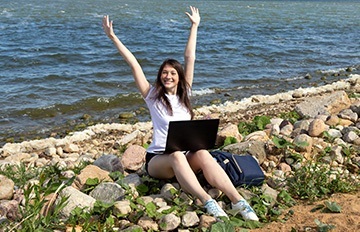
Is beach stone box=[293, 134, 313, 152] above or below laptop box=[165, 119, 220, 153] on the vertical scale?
below

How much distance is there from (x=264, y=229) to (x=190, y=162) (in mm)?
1087

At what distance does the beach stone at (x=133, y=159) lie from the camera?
550 centimetres

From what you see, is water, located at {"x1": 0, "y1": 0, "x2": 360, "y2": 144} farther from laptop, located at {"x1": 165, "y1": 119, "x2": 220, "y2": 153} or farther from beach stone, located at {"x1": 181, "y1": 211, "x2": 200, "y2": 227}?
beach stone, located at {"x1": 181, "y1": 211, "x2": 200, "y2": 227}

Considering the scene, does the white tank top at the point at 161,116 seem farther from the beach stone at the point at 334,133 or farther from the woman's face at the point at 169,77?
the beach stone at the point at 334,133

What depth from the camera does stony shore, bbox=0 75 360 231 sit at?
419 cm

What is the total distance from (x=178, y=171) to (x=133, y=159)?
1177mm

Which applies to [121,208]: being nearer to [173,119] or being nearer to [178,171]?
[178,171]

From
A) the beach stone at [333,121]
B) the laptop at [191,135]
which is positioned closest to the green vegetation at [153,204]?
the laptop at [191,135]

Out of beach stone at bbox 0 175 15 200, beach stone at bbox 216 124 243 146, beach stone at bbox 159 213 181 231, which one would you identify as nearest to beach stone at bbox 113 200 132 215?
beach stone at bbox 159 213 181 231

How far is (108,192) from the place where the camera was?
14.6 feet

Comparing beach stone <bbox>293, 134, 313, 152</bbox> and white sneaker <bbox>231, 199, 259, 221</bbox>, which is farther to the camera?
beach stone <bbox>293, 134, 313, 152</bbox>

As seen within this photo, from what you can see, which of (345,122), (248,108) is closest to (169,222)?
(345,122)

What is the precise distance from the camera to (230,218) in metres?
4.14

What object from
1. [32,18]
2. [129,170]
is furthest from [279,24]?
[129,170]
